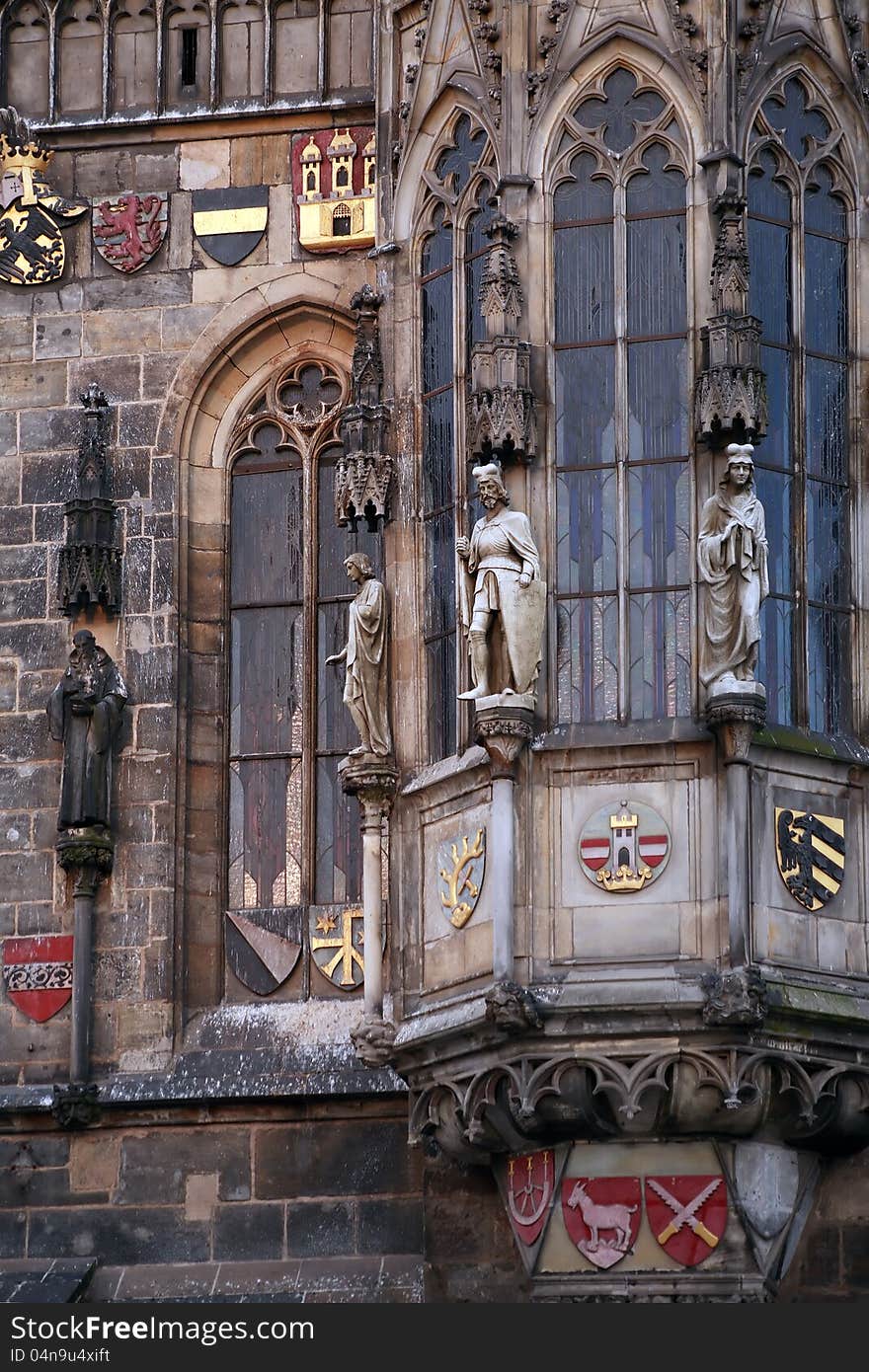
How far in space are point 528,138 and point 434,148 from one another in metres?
0.93

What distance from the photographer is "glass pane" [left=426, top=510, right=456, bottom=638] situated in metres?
24.1

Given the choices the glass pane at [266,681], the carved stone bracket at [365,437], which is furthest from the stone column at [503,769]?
the glass pane at [266,681]

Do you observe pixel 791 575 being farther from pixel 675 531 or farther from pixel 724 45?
pixel 724 45

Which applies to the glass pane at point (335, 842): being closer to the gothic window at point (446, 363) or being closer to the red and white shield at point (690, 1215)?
the gothic window at point (446, 363)

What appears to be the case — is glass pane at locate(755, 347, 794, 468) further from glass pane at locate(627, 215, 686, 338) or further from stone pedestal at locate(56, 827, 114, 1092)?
stone pedestal at locate(56, 827, 114, 1092)

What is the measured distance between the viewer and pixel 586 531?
77.3ft

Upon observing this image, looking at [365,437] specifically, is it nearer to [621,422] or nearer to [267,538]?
[621,422]

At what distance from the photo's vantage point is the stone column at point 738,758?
74.0ft

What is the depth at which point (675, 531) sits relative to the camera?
23.4 m

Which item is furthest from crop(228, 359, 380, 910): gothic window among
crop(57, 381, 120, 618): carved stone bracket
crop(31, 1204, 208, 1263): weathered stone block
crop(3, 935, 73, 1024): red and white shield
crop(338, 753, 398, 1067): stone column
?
crop(31, 1204, 208, 1263): weathered stone block

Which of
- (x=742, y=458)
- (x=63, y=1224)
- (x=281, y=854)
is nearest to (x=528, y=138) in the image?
(x=742, y=458)

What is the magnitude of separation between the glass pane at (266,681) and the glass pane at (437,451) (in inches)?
80.7

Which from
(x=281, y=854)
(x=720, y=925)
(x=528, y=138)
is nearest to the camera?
(x=720, y=925)

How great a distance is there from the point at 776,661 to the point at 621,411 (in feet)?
5.53
